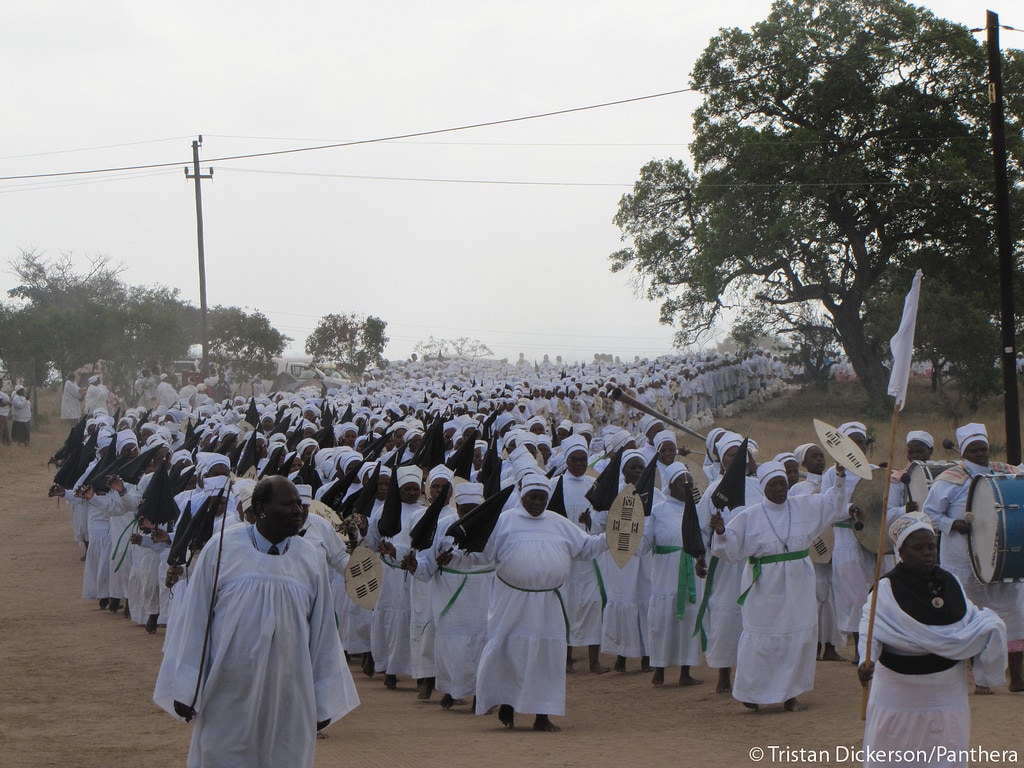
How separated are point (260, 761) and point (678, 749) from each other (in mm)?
3412

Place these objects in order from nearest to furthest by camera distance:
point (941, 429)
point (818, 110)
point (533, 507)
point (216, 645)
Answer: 1. point (216, 645)
2. point (533, 507)
3. point (941, 429)
4. point (818, 110)

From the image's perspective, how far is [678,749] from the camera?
25.7ft

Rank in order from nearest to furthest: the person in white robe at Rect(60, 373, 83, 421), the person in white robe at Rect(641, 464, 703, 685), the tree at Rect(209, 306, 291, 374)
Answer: the person in white robe at Rect(641, 464, 703, 685) < the person in white robe at Rect(60, 373, 83, 421) < the tree at Rect(209, 306, 291, 374)

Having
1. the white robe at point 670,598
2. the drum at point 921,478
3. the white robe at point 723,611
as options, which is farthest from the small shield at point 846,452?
the white robe at point 670,598

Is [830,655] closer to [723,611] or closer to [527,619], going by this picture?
[723,611]

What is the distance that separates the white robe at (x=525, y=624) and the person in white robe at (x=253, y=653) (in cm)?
327

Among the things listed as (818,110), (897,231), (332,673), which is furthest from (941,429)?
(332,673)

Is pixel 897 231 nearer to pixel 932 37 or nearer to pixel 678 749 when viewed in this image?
pixel 932 37

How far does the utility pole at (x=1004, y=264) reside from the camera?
16109 mm

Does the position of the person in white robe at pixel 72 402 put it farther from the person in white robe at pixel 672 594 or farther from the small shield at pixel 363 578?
the small shield at pixel 363 578

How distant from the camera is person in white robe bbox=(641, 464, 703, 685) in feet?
33.4

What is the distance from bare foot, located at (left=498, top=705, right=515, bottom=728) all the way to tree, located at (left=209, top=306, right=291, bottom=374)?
124ft

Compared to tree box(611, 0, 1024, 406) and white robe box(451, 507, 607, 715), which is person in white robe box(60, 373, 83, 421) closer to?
tree box(611, 0, 1024, 406)

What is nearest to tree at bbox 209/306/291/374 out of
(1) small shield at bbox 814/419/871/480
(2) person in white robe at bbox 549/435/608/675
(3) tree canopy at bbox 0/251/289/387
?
(3) tree canopy at bbox 0/251/289/387
